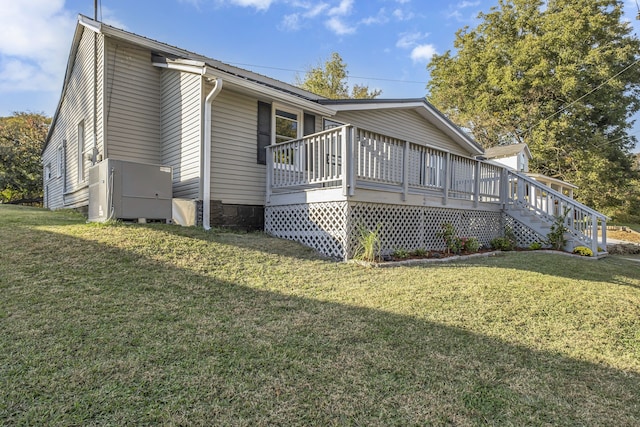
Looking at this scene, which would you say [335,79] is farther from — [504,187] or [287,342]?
[287,342]

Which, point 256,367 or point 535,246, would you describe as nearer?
point 256,367

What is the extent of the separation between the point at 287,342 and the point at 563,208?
10.0 metres

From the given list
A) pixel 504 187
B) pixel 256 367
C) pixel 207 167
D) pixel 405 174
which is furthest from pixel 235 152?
pixel 504 187

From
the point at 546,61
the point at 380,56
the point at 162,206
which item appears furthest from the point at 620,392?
the point at 546,61

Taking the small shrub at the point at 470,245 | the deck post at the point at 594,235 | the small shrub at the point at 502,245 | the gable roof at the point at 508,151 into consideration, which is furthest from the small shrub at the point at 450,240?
the gable roof at the point at 508,151

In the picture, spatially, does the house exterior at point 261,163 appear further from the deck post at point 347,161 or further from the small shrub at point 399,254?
the small shrub at point 399,254

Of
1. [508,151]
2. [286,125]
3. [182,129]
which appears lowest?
[182,129]

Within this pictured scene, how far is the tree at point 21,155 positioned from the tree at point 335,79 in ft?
59.0

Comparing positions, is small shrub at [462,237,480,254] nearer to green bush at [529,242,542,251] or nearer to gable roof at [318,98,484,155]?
green bush at [529,242,542,251]

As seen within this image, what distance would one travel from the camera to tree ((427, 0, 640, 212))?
2270 cm

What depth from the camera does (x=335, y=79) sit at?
92.4 ft

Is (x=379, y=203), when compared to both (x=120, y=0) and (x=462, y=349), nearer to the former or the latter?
(x=462, y=349)

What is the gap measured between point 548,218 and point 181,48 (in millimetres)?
10806

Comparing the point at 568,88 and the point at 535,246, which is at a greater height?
the point at 568,88
